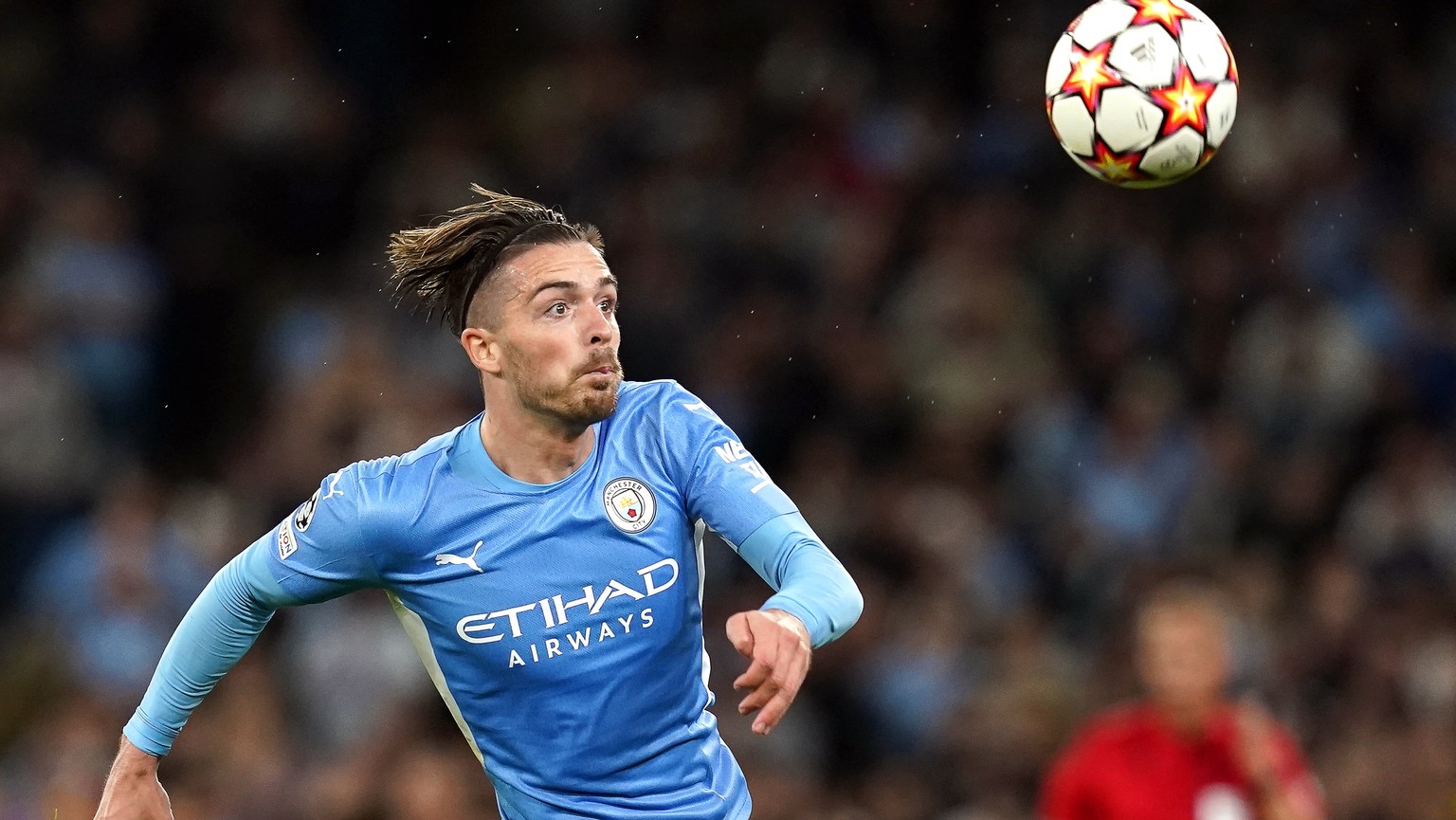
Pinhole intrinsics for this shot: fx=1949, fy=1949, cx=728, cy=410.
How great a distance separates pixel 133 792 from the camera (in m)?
4.91

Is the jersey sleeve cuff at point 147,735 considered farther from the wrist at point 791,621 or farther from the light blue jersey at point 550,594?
the wrist at point 791,621

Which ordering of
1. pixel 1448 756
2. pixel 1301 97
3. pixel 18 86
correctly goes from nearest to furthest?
1. pixel 1448 756
2. pixel 18 86
3. pixel 1301 97

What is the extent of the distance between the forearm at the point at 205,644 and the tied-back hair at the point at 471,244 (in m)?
0.82

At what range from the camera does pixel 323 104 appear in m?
12.5

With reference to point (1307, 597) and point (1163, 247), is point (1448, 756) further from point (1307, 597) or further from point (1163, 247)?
point (1163, 247)

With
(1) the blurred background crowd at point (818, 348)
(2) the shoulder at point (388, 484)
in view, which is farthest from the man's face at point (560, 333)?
(1) the blurred background crowd at point (818, 348)

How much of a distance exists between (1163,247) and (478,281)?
8.20 m

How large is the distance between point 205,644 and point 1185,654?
4.09 metres

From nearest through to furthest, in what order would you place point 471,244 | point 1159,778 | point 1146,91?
point 471,244, point 1146,91, point 1159,778

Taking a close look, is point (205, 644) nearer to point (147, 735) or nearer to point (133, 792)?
point (147, 735)

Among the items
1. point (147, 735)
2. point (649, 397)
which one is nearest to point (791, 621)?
point (649, 397)

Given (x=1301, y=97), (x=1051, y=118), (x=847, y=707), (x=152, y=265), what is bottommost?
(x=847, y=707)

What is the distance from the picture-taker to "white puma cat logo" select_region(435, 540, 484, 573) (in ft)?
15.8

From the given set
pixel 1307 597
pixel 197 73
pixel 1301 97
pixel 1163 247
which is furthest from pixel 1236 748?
pixel 197 73
